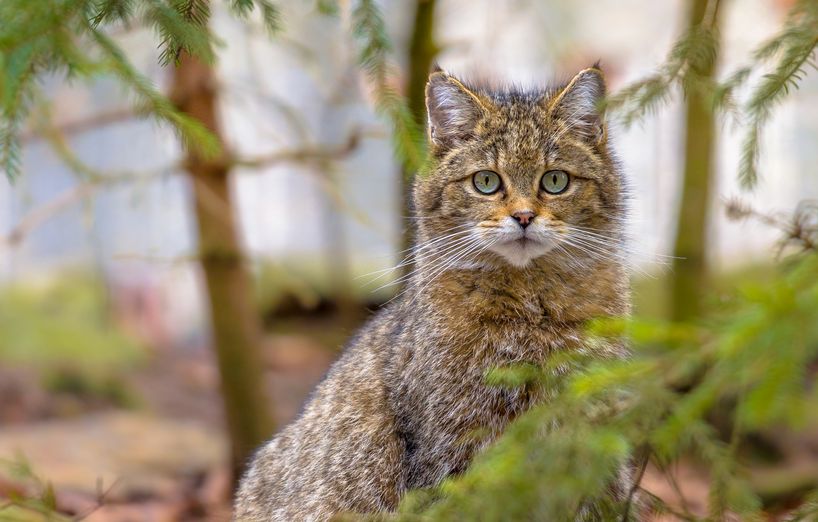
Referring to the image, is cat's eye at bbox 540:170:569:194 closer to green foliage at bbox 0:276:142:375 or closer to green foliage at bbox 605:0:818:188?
green foliage at bbox 605:0:818:188

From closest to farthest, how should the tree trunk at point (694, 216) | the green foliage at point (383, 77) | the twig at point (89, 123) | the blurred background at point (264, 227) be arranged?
the green foliage at point (383, 77) < the twig at point (89, 123) < the tree trunk at point (694, 216) < the blurred background at point (264, 227)

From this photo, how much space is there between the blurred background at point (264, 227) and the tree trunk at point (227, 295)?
0.19 metres

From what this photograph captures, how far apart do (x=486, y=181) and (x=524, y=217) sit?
28 cm

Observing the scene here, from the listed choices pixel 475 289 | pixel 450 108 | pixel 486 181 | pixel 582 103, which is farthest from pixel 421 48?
pixel 475 289

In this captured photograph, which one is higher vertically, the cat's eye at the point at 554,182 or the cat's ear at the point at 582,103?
the cat's ear at the point at 582,103

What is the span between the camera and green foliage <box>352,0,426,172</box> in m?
2.79

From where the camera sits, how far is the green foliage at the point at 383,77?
110 inches

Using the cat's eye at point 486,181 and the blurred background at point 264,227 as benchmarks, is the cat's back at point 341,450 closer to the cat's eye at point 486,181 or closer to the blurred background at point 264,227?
the cat's eye at point 486,181

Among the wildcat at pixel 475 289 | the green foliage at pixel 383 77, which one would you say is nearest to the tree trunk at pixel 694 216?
the wildcat at pixel 475 289

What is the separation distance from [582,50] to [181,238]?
5.33 metres

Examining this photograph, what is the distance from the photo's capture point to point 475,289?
385cm

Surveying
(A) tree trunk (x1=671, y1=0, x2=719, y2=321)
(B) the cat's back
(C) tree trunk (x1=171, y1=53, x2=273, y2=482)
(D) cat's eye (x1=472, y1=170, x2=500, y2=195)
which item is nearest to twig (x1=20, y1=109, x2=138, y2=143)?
(C) tree trunk (x1=171, y1=53, x2=273, y2=482)

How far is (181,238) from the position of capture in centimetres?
1175

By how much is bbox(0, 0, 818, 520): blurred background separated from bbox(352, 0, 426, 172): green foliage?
453cm
